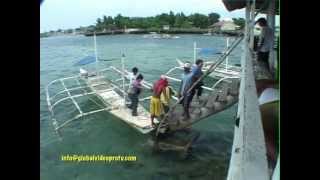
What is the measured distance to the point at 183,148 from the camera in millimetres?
3729

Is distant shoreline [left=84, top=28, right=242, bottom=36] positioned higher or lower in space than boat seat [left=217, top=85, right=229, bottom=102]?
higher

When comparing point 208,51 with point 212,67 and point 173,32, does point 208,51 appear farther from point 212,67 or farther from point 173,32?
point 173,32

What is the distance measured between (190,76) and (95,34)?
0.83 metres

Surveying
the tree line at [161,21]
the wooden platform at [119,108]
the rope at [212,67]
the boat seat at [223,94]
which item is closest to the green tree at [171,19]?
the tree line at [161,21]

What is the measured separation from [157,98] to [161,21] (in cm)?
67

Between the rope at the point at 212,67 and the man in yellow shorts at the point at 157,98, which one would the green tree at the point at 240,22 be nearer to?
the rope at the point at 212,67

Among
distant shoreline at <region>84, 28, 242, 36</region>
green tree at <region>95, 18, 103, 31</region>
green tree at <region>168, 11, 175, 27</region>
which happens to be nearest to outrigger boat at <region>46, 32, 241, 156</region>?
distant shoreline at <region>84, 28, 242, 36</region>

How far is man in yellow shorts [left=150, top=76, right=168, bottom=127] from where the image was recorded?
3244 mm

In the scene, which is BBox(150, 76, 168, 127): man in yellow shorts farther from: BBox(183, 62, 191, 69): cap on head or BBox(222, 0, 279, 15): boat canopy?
BBox(222, 0, 279, 15): boat canopy

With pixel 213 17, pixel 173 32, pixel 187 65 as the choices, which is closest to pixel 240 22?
pixel 213 17

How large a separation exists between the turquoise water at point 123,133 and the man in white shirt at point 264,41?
21 cm

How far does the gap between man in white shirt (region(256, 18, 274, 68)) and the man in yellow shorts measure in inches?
26.8

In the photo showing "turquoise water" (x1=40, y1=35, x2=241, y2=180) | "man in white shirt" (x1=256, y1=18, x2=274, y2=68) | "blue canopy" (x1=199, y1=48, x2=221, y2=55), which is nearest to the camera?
"turquoise water" (x1=40, y1=35, x2=241, y2=180)
